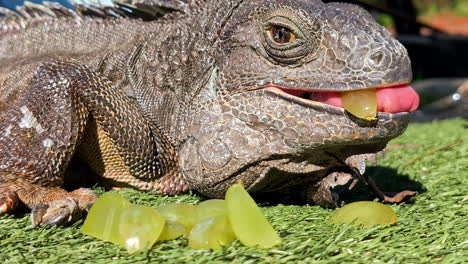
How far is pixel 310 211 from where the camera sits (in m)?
3.46

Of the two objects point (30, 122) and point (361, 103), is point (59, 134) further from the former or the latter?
point (361, 103)

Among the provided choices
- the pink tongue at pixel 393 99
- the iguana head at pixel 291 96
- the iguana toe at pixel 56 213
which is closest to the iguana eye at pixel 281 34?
the iguana head at pixel 291 96

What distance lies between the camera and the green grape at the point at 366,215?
3074mm

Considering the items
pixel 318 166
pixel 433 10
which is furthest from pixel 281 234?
pixel 433 10

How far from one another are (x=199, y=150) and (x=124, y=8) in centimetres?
133

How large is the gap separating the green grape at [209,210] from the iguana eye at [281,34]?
908mm

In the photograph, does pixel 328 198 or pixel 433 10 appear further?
pixel 433 10

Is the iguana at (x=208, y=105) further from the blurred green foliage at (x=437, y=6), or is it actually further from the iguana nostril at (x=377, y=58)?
the blurred green foliage at (x=437, y=6)

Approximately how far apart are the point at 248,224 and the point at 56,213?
3.25 ft

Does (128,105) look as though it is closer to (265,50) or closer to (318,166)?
(265,50)

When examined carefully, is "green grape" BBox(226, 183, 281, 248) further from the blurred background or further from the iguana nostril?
the blurred background

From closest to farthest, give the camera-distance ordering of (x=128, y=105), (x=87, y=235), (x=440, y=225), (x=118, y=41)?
(x=87, y=235) < (x=440, y=225) < (x=128, y=105) < (x=118, y=41)

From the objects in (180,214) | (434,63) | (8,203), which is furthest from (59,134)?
(434,63)

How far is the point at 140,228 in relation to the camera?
270cm
